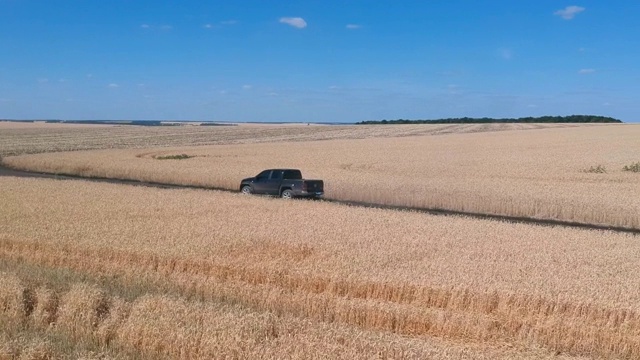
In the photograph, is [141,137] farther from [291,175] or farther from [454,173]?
[291,175]

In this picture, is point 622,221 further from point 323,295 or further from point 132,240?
point 132,240

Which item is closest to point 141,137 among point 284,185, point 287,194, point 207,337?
point 284,185

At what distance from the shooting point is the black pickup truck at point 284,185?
2934cm

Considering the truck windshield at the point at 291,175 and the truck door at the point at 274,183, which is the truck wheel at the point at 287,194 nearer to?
the truck door at the point at 274,183

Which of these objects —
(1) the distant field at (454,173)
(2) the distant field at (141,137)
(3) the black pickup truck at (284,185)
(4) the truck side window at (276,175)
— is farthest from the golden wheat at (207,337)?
(2) the distant field at (141,137)

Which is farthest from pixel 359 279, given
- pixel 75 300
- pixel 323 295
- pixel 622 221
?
pixel 622 221

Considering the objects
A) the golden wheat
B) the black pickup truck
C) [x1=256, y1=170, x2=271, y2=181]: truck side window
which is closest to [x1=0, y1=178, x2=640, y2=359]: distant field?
the golden wheat

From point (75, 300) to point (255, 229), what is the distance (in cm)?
885

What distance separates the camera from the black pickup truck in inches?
1155

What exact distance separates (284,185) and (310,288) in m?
18.5

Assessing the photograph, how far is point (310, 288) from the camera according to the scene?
11.7m

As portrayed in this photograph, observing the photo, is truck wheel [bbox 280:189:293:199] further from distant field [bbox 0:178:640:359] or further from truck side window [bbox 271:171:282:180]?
distant field [bbox 0:178:640:359]

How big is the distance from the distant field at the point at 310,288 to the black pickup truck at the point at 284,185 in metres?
8.97

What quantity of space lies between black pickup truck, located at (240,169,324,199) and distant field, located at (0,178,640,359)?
897 cm
